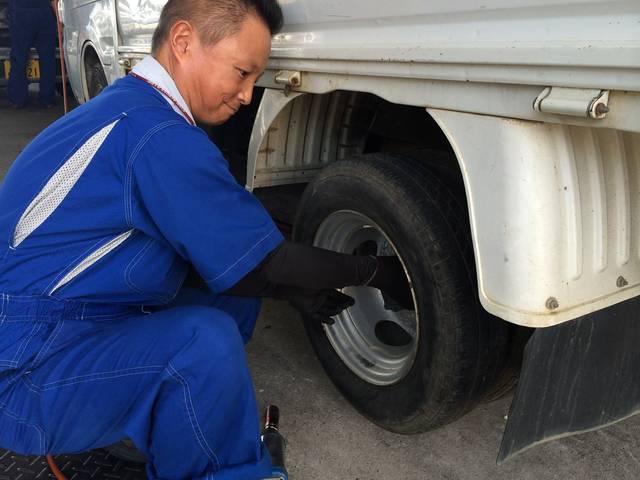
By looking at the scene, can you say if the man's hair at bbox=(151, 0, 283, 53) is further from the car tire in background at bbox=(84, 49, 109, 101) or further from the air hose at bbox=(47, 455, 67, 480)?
the car tire in background at bbox=(84, 49, 109, 101)

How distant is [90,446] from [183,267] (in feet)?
1.68

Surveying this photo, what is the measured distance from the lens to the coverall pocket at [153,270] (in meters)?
1.49

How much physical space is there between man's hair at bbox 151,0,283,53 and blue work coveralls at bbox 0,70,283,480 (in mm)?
221

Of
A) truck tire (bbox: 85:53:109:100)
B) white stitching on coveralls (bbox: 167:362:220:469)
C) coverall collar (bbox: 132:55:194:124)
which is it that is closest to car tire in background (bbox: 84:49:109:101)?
truck tire (bbox: 85:53:109:100)

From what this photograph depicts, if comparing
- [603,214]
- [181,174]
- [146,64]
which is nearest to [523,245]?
[603,214]

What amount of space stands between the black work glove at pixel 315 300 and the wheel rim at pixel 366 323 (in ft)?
0.94

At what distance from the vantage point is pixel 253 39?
5.34ft

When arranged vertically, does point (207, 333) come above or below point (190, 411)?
above

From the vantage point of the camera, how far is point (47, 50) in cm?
860

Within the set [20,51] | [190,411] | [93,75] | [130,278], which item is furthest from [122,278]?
[20,51]

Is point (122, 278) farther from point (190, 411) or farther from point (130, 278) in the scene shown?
point (190, 411)

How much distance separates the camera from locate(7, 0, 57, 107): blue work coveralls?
8234mm

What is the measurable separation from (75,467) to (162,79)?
4.03 feet

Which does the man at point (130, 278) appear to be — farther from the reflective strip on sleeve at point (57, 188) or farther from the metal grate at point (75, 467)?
the metal grate at point (75, 467)
